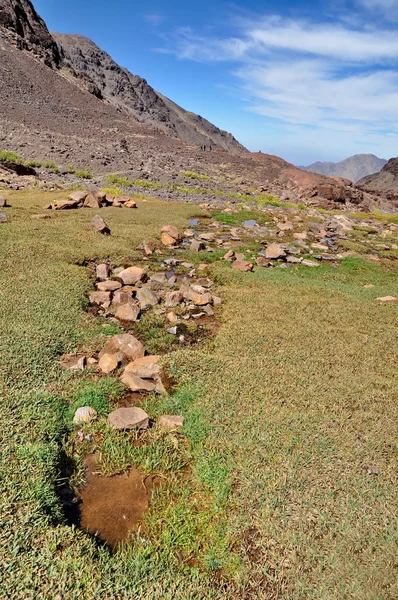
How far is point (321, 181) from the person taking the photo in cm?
5309

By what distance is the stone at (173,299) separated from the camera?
9995mm

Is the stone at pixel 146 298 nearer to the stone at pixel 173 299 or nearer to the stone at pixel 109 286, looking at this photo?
the stone at pixel 173 299

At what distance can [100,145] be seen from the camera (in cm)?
4138

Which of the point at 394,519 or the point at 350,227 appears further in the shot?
the point at 350,227

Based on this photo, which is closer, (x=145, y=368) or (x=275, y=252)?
(x=145, y=368)

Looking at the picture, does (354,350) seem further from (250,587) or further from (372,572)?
(250,587)

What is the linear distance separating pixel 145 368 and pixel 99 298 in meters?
3.47

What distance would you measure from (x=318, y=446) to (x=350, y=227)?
26231 millimetres

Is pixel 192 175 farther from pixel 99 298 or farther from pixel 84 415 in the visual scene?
pixel 84 415

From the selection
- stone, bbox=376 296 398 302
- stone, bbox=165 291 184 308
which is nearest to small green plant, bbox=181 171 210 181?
stone, bbox=376 296 398 302

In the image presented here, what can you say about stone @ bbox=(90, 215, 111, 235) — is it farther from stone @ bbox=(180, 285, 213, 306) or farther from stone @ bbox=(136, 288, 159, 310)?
stone @ bbox=(180, 285, 213, 306)

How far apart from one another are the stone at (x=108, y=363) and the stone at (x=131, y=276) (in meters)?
4.63

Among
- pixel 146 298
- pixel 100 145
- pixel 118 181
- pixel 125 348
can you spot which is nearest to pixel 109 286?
pixel 146 298

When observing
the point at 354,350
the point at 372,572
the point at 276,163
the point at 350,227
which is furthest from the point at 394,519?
the point at 276,163
